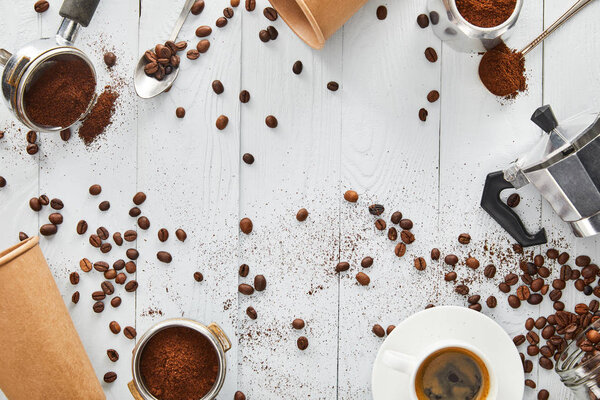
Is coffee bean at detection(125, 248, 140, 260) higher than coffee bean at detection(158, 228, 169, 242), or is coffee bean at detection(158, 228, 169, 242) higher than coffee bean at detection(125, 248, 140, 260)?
coffee bean at detection(158, 228, 169, 242)

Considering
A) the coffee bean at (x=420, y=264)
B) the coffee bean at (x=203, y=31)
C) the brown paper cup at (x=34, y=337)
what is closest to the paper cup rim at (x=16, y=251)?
the brown paper cup at (x=34, y=337)

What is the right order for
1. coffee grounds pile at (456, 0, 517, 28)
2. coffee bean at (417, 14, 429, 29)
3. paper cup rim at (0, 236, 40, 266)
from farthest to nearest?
coffee bean at (417, 14, 429, 29) → coffee grounds pile at (456, 0, 517, 28) → paper cup rim at (0, 236, 40, 266)

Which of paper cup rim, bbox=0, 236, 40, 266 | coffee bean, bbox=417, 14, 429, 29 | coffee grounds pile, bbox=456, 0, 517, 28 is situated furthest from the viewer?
coffee bean, bbox=417, 14, 429, 29

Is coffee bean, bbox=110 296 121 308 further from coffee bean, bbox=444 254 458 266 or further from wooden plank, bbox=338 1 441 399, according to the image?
coffee bean, bbox=444 254 458 266

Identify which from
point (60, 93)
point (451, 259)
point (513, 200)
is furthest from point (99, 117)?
point (513, 200)

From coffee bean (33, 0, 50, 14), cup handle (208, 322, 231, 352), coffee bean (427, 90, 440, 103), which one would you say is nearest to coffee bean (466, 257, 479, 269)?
coffee bean (427, 90, 440, 103)

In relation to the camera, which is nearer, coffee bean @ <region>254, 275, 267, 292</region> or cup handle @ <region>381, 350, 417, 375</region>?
cup handle @ <region>381, 350, 417, 375</region>

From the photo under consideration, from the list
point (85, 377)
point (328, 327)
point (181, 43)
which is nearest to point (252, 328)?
point (328, 327)
